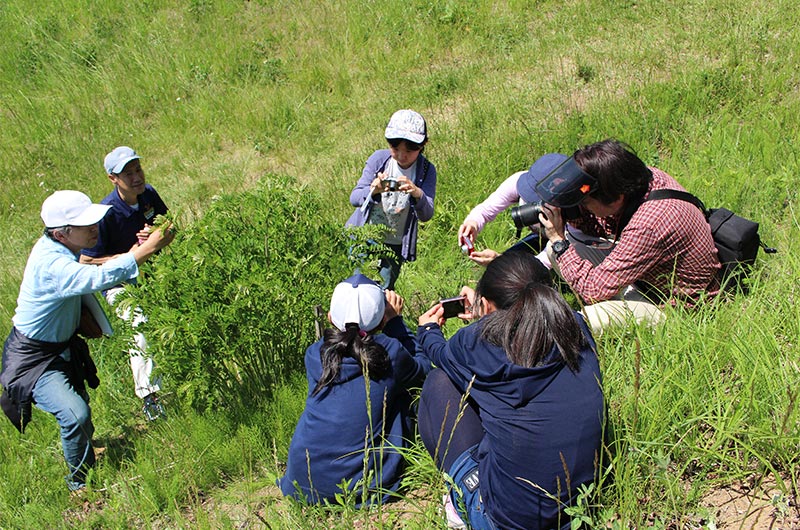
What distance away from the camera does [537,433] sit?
102 inches

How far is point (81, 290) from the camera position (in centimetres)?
388

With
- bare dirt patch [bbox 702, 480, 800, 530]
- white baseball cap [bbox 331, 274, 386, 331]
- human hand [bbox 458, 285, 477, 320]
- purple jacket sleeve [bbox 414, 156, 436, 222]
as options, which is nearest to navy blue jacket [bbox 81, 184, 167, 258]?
purple jacket sleeve [bbox 414, 156, 436, 222]

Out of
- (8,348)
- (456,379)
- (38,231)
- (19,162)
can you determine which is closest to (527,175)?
(456,379)

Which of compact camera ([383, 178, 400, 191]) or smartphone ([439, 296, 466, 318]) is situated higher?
compact camera ([383, 178, 400, 191])

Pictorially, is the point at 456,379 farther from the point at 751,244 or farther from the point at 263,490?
the point at 751,244

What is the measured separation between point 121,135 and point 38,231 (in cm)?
196

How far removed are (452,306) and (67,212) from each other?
2319mm

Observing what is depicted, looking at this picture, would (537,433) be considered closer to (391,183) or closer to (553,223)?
(553,223)

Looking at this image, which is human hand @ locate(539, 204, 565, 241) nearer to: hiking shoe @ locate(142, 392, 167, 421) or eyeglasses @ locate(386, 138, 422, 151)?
eyeglasses @ locate(386, 138, 422, 151)

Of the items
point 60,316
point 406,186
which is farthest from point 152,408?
point 406,186

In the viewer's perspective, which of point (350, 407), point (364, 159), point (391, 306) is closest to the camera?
point (350, 407)

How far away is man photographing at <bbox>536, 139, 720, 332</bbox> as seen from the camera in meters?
3.62

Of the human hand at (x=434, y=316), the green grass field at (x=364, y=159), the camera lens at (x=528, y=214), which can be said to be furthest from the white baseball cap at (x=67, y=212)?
the camera lens at (x=528, y=214)

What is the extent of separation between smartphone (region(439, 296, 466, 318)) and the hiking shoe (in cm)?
210
